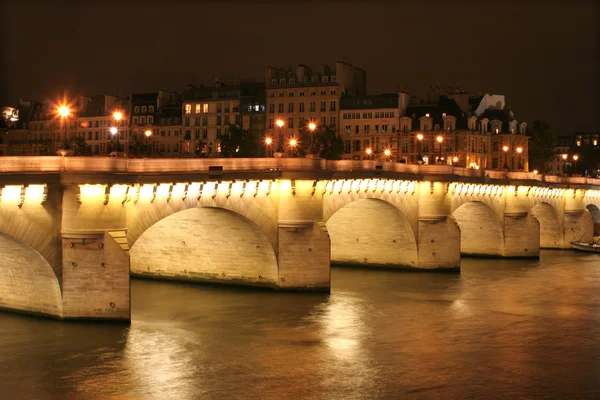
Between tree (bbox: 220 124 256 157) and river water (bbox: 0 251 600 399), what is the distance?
44803 mm

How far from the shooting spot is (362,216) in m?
52.5

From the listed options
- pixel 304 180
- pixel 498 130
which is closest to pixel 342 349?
pixel 304 180

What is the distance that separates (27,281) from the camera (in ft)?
101

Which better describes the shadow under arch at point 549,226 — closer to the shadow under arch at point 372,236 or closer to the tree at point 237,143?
the shadow under arch at point 372,236

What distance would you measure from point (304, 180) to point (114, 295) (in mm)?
13593

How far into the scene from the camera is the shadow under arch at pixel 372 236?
52.1m

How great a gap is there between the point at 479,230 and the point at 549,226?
14.5 meters

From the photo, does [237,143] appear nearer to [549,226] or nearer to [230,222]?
[549,226]

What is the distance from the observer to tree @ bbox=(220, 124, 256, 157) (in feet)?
286

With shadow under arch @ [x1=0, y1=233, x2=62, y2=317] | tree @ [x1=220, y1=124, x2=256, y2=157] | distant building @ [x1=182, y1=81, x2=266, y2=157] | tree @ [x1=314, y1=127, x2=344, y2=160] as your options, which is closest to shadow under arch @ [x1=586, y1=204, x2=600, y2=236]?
tree @ [x1=314, y1=127, x2=344, y2=160]

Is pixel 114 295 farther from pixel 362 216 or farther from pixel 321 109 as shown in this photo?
pixel 321 109

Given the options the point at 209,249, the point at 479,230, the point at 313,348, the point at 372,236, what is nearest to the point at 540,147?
the point at 479,230

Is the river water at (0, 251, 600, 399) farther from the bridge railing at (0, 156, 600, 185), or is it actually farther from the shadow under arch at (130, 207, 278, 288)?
the bridge railing at (0, 156, 600, 185)

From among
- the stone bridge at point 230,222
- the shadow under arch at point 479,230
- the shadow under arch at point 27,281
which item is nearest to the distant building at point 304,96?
the stone bridge at point 230,222
